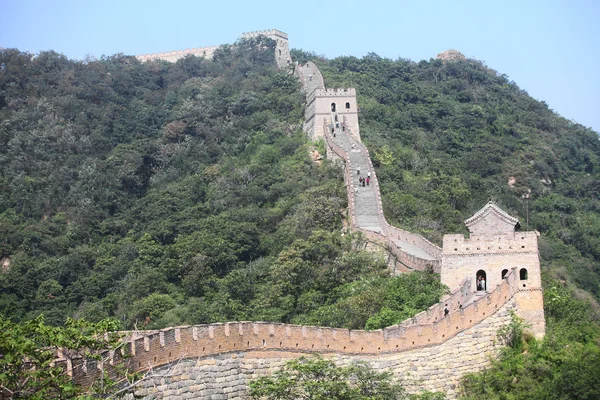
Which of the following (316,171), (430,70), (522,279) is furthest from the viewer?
(430,70)

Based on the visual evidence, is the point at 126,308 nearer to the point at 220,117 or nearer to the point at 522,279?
the point at 522,279

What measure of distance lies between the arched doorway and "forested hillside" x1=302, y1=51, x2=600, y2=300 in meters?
14.9

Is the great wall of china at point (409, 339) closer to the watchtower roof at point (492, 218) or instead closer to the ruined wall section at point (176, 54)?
the watchtower roof at point (492, 218)

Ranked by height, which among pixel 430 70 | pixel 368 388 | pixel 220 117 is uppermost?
pixel 430 70

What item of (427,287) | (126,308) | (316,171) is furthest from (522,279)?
(316,171)

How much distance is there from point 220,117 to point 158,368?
58.4 metres

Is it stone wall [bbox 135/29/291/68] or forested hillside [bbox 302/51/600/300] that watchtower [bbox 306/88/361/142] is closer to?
forested hillside [bbox 302/51/600/300]

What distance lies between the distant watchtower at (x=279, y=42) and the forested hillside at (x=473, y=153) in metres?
1.80

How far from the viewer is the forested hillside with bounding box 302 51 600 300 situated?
63.3m

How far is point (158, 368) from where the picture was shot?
28391 millimetres

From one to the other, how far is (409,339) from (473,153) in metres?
47.2

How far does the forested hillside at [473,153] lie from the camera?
63281mm

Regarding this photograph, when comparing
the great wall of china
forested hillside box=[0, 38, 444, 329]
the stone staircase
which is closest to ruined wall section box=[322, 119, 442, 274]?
the stone staircase

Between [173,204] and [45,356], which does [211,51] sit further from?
[45,356]
